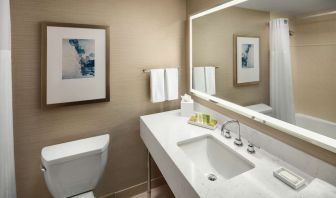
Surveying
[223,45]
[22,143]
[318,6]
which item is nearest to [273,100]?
[318,6]

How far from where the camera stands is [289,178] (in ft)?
2.84

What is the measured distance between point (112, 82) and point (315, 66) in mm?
1444

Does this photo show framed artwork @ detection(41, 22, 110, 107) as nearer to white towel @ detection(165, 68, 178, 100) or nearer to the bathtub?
white towel @ detection(165, 68, 178, 100)

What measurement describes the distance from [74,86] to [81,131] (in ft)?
1.32

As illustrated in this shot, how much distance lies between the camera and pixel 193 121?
157 centimetres

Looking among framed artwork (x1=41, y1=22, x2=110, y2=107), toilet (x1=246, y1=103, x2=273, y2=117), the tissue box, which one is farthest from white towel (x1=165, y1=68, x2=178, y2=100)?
toilet (x1=246, y1=103, x2=273, y2=117)

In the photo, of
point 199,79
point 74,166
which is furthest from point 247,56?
point 74,166

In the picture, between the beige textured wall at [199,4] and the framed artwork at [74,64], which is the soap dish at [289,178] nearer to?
the beige textured wall at [199,4]

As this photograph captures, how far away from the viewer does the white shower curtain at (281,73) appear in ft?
3.39

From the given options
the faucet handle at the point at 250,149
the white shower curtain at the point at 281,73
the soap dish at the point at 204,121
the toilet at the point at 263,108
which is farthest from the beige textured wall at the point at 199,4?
the faucet handle at the point at 250,149

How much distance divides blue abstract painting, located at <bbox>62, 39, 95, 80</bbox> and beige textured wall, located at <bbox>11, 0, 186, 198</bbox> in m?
0.16

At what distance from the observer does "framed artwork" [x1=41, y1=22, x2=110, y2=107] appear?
1.39 meters

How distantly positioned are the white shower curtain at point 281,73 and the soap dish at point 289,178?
29 centimetres

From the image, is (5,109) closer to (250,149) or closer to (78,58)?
(78,58)
